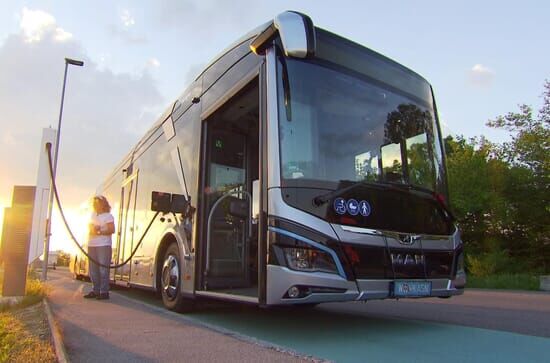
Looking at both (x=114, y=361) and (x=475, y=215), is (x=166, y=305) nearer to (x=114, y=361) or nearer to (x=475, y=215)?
(x=114, y=361)

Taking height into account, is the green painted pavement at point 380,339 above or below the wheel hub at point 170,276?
below

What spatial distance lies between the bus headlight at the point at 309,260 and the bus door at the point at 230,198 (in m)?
1.64

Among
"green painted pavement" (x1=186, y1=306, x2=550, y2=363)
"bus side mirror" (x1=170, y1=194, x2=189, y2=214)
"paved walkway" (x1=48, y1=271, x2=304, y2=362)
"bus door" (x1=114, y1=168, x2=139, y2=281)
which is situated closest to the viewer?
"paved walkway" (x1=48, y1=271, x2=304, y2=362)

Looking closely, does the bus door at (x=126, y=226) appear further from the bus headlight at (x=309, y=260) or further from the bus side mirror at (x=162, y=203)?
the bus headlight at (x=309, y=260)

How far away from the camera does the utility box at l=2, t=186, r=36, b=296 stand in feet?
23.8

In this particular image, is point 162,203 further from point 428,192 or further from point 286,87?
point 428,192

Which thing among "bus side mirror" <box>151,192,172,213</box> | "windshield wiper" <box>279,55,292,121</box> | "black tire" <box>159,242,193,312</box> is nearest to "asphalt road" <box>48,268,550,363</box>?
"black tire" <box>159,242,193,312</box>

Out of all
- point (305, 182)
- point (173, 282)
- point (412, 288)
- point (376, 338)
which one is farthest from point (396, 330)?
point (173, 282)

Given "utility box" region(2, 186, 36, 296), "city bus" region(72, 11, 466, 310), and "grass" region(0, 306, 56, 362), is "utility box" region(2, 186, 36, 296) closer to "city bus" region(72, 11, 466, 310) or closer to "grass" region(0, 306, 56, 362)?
"grass" region(0, 306, 56, 362)

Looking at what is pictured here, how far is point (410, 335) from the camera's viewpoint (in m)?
4.63

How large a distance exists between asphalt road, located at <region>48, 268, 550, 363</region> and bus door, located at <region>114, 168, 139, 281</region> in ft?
8.80

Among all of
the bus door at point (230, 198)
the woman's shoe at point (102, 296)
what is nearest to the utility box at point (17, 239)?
the woman's shoe at point (102, 296)

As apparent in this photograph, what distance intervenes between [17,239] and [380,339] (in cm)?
608

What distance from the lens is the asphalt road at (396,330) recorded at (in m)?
3.82
